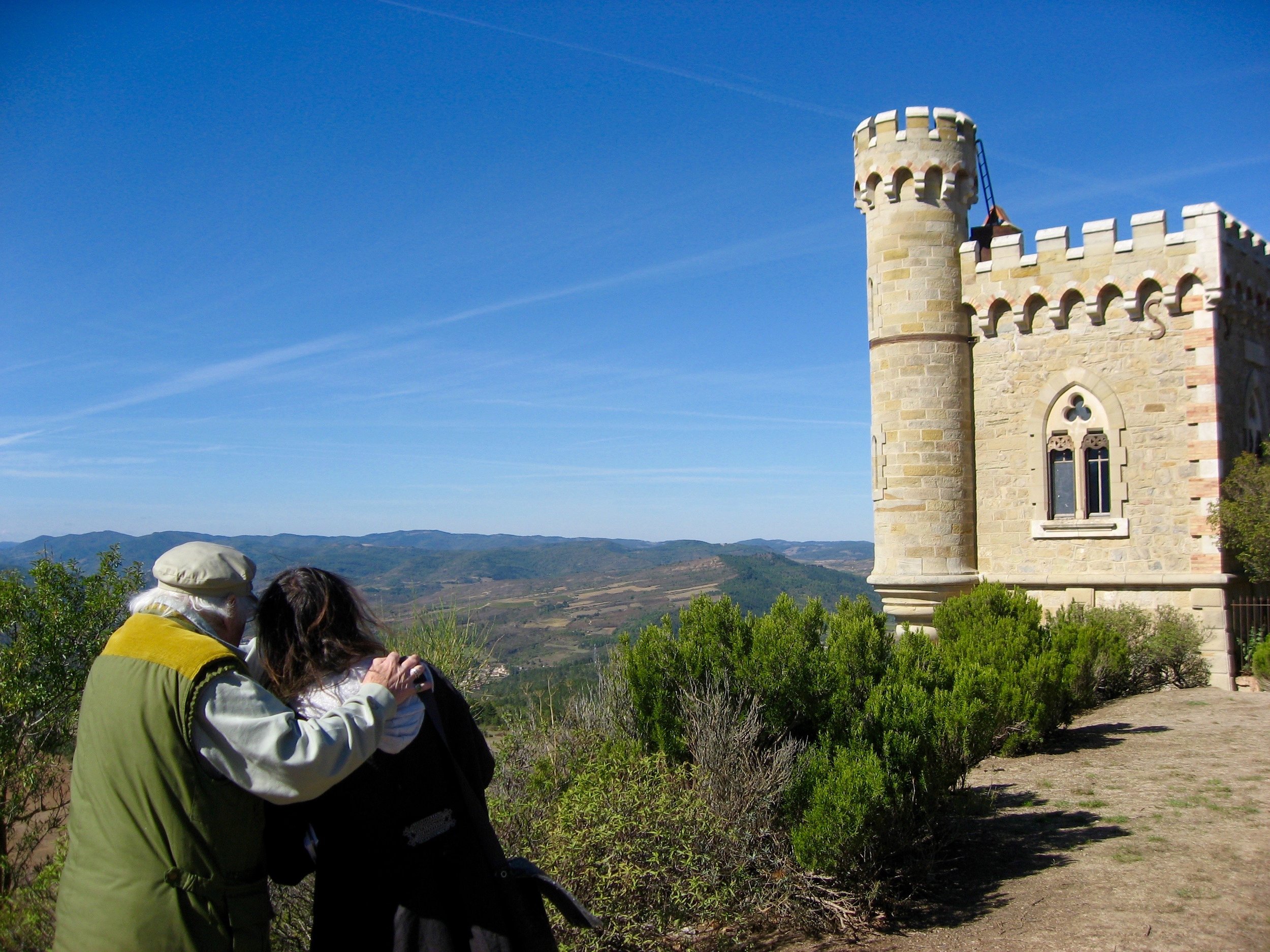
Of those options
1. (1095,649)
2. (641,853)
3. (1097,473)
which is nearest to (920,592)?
(1095,649)

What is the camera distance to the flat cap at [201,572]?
8.48 ft

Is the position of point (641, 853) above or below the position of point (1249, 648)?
above

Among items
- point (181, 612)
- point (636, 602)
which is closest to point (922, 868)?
point (181, 612)

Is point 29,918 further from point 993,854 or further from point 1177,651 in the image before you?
point 1177,651

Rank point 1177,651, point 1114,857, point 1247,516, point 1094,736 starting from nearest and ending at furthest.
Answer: point 1114,857
point 1094,736
point 1247,516
point 1177,651

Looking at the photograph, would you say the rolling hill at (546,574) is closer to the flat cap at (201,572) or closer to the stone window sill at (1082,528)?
the flat cap at (201,572)

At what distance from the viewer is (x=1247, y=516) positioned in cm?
1215

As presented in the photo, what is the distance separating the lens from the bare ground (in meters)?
5.03

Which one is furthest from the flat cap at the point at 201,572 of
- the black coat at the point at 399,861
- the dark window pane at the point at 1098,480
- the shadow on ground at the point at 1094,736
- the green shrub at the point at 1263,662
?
the green shrub at the point at 1263,662

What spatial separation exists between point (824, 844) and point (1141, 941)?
5.41ft

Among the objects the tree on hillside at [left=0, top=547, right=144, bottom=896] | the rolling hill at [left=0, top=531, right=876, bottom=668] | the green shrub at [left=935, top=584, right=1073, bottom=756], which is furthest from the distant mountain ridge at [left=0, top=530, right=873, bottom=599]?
the green shrub at [left=935, top=584, right=1073, bottom=756]

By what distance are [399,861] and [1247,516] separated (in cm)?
1288

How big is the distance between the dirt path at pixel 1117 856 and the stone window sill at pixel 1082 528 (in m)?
3.97

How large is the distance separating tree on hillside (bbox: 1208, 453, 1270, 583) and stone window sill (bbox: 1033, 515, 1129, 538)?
112 centimetres
